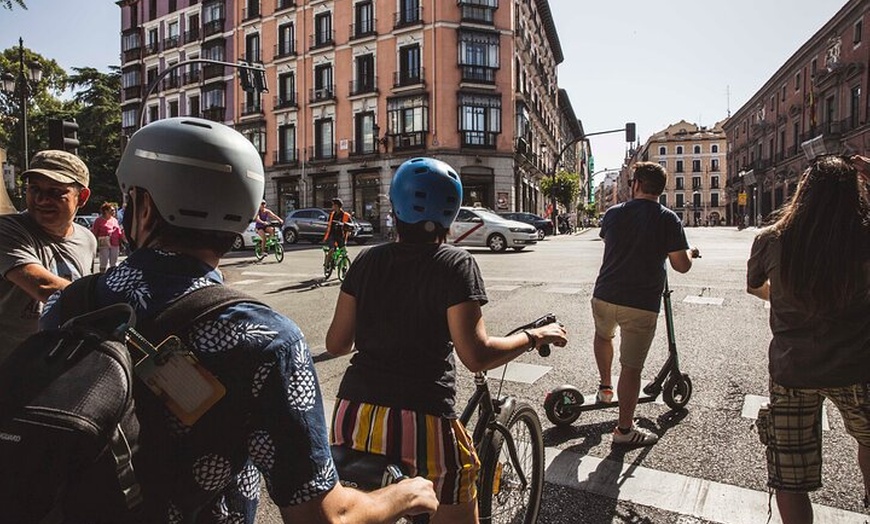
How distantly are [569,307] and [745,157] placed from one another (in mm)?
71747

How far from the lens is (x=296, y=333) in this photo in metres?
1.02

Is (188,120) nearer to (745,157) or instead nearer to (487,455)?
(487,455)

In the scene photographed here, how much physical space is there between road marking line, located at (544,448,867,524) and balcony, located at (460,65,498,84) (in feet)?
101

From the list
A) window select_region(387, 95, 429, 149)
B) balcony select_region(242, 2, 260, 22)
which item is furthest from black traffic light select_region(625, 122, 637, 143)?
balcony select_region(242, 2, 260, 22)

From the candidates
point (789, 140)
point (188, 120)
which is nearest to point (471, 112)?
point (188, 120)

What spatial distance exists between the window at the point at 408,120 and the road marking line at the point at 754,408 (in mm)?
28632

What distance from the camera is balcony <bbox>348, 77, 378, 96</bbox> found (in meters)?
33.6

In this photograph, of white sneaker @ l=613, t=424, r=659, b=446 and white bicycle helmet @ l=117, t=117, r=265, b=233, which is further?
white sneaker @ l=613, t=424, r=659, b=446

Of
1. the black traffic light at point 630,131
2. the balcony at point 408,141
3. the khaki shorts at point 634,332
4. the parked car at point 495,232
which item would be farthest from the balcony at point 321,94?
the khaki shorts at point 634,332

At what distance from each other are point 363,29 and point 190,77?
1558cm

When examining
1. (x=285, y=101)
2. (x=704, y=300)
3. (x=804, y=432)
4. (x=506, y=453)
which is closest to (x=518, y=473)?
(x=506, y=453)

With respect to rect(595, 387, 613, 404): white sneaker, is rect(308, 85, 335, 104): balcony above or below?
above

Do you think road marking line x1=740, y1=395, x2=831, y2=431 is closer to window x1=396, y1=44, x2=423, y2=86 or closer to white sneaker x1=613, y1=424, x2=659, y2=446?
white sneaker x1=613, y1=424, x2=659, y2=446

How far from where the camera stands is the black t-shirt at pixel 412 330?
5.73ft
